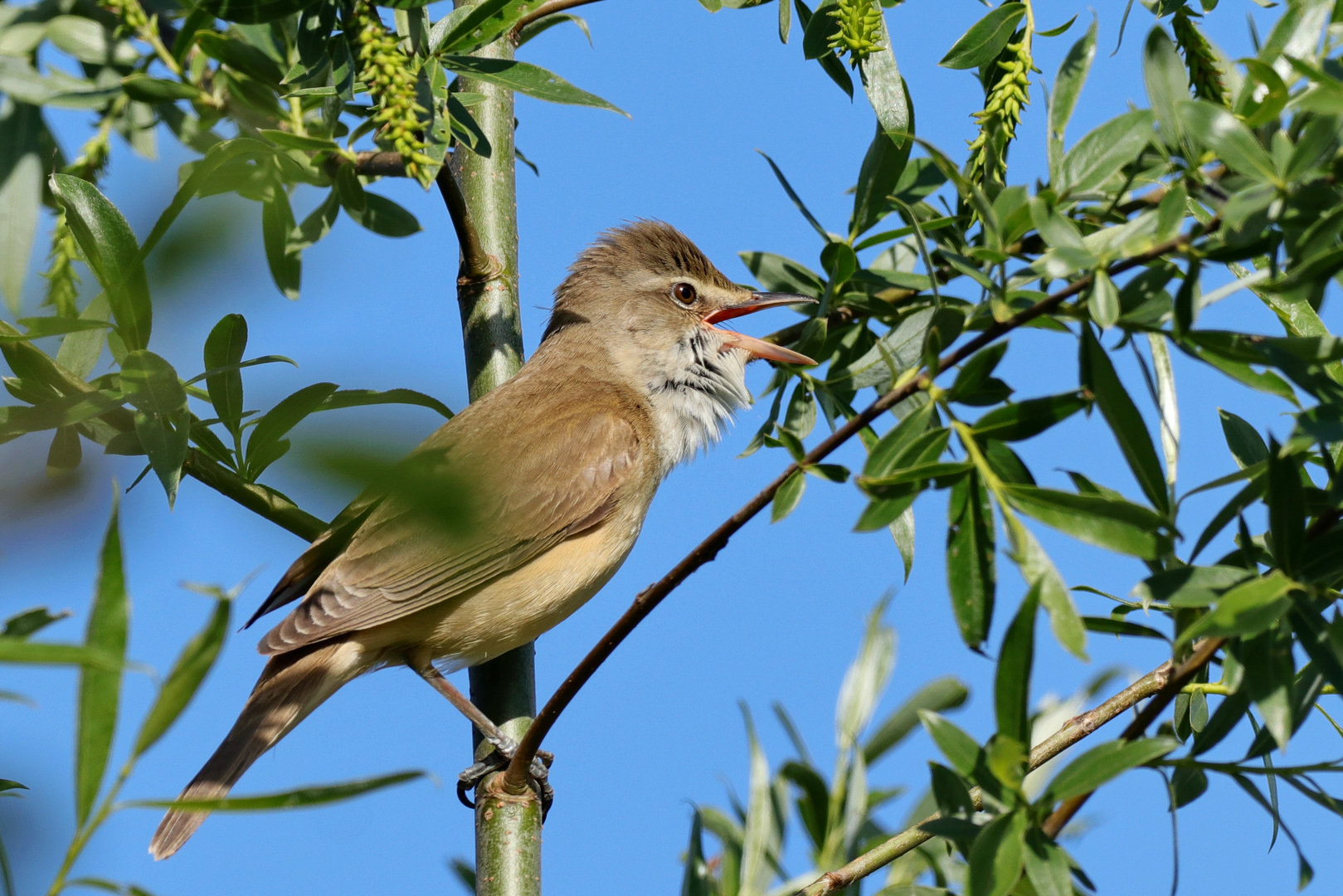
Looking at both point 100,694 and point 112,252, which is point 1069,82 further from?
point 100,694

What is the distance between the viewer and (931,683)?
184 centimetres

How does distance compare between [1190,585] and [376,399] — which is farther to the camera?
[1190,585]

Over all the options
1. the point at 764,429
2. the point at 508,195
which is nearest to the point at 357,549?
the point at 508,195

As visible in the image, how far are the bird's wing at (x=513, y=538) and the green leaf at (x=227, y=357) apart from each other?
180 centimetres

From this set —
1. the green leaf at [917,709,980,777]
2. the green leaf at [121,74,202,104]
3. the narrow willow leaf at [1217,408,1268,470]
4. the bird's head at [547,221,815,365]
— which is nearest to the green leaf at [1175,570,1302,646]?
the green leaf at [917,709,980,777]

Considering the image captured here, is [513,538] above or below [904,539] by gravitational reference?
above

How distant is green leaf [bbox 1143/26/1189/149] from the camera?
1.55m

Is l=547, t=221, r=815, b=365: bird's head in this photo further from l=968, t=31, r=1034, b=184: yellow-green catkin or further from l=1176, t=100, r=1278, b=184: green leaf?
l=1176, t=100, r=1278, b=184: green leaf

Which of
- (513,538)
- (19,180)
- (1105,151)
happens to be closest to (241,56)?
(19,180)

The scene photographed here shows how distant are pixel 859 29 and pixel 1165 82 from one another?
0.62 meters

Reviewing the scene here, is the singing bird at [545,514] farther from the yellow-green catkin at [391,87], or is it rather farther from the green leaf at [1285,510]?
the green leaf at [1285,510]

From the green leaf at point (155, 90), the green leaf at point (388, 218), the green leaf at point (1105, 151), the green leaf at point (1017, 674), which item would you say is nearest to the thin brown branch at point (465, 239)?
the green leaf at point (388, 218)

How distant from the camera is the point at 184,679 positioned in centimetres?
95

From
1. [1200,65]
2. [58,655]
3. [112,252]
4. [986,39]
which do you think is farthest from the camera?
[986,39]
